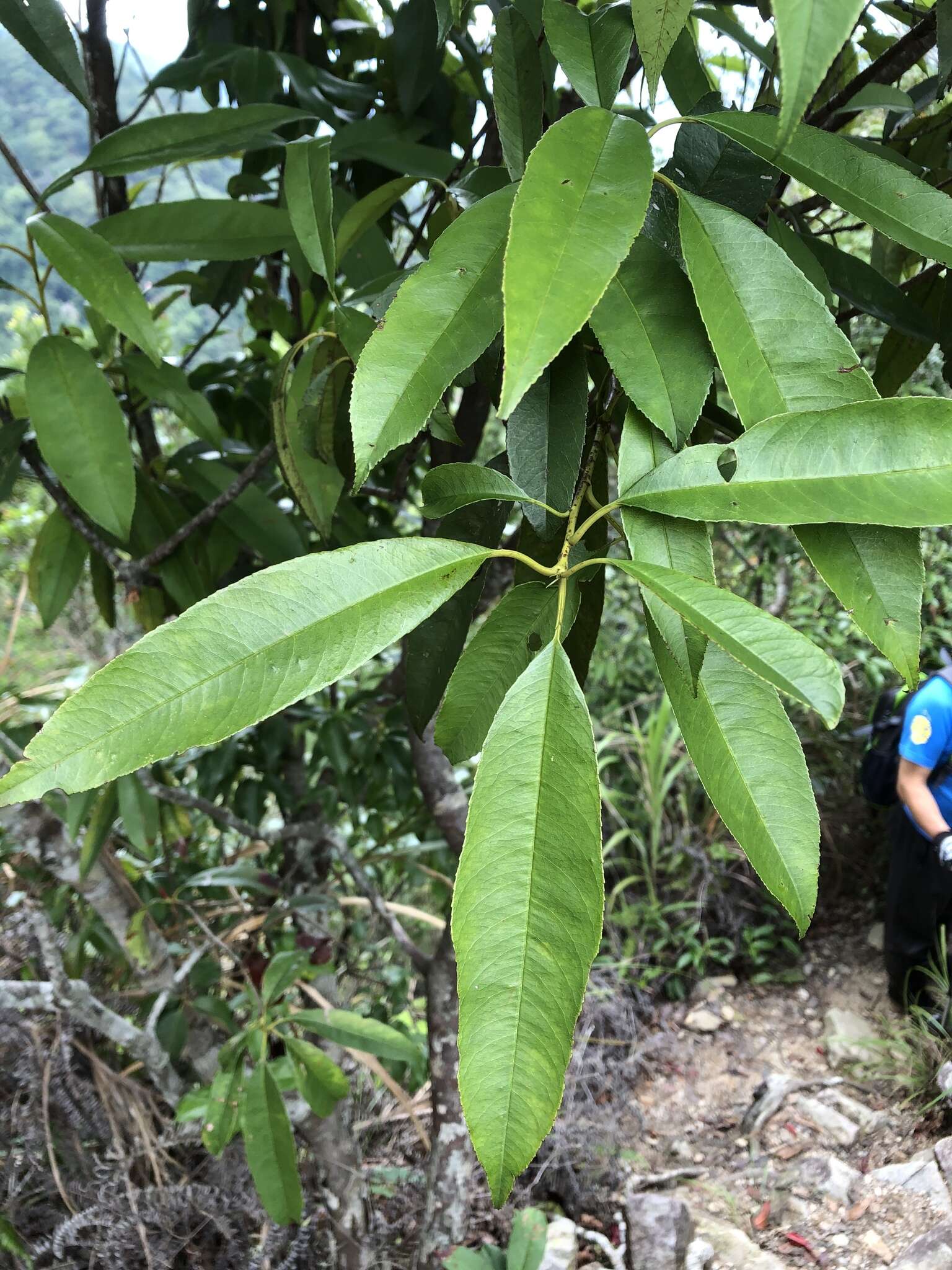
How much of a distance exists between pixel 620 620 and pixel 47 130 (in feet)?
7.03

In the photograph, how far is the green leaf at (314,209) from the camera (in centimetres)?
44

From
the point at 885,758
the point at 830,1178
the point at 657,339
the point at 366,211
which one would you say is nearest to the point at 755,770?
the point at 657,339

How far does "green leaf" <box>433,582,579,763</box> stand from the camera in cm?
33

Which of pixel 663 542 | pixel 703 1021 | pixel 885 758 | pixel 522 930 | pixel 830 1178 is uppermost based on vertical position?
pixel 663 542

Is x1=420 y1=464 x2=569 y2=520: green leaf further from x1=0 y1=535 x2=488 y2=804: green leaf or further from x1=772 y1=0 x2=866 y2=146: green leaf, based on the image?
x1=772 y1=0 x2=866 y2=146: green leaf

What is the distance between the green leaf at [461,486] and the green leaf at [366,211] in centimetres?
31

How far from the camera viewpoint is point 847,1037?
6.94 ft

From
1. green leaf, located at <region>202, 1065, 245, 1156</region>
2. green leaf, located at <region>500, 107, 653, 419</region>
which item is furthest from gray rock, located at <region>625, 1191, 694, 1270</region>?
green leaf, located at <region>500, 107, 653, 419</region>

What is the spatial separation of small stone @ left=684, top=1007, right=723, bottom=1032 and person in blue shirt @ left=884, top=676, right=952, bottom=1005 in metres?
0.46

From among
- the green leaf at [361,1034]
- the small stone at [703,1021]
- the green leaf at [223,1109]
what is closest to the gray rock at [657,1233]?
the green leaf at [361,1034]

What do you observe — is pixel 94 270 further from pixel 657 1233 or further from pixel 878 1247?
pixel 878 1247

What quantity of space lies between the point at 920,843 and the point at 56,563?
204 centimetres

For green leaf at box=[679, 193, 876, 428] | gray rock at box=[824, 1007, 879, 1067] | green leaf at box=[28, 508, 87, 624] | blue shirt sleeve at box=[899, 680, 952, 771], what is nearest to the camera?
green leaf at box=[679, 193, 876, 428]

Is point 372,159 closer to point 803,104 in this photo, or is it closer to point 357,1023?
point 803,104
